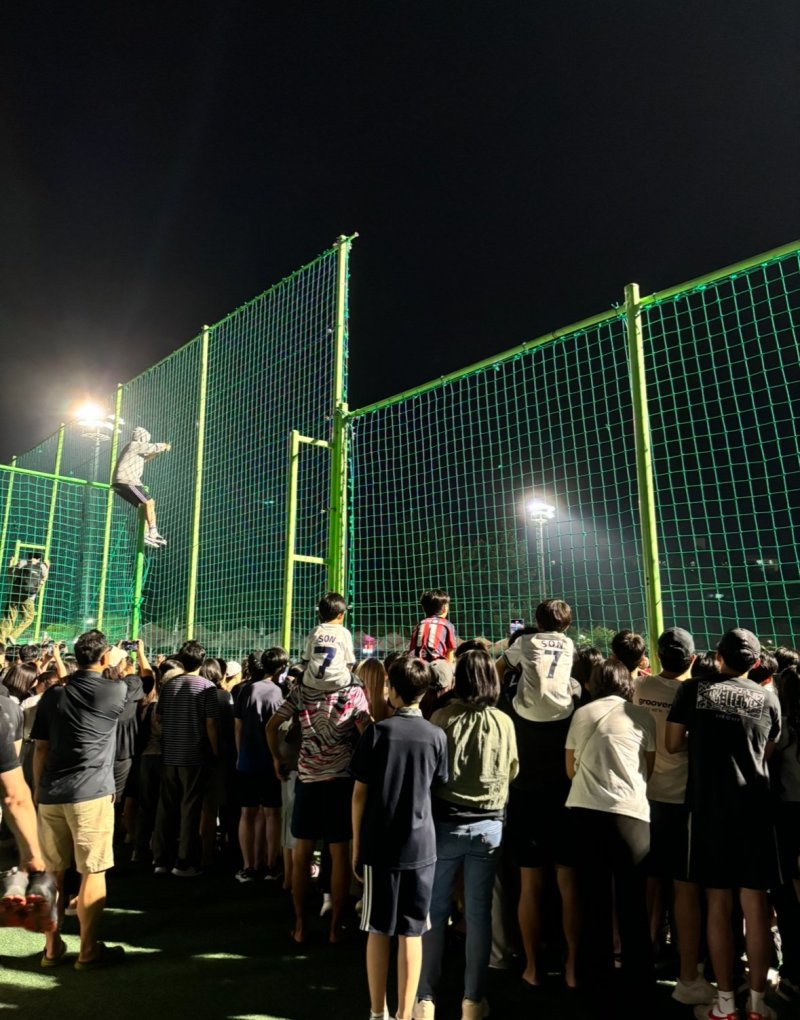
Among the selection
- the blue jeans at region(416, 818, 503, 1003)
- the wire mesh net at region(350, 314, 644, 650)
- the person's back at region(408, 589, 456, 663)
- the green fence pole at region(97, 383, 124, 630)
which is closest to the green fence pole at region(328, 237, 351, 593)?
Answer: the wire mesh net at region(350, 314, 644, 650)

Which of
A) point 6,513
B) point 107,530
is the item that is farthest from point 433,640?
point 6,513

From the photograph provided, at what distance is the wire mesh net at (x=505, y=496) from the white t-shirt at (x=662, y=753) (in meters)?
1.56

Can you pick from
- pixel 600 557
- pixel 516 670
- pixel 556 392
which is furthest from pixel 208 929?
pixel 556 392

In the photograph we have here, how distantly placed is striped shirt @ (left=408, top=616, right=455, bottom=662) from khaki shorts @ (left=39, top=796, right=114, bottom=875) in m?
2.30

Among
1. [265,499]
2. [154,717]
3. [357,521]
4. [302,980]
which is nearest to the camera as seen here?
[302,980]

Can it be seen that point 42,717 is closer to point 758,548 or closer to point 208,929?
point 208,929

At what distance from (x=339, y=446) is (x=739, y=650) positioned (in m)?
5.70

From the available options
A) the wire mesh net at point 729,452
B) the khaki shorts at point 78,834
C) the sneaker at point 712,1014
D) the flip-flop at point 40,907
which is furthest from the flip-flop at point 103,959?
the wire mesh net at point 729,452

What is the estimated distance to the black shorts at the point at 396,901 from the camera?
3.44 metres

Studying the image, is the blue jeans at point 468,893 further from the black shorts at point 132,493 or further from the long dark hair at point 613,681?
the black shorts at point 132,493

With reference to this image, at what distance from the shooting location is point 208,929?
16.5ft

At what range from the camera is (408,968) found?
11.3 ft

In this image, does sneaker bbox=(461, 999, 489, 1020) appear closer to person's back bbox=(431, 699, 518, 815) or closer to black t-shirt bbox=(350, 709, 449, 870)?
black t-shirt bbox=(350, 709, 449, 870)

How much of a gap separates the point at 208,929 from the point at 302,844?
1005 mm
